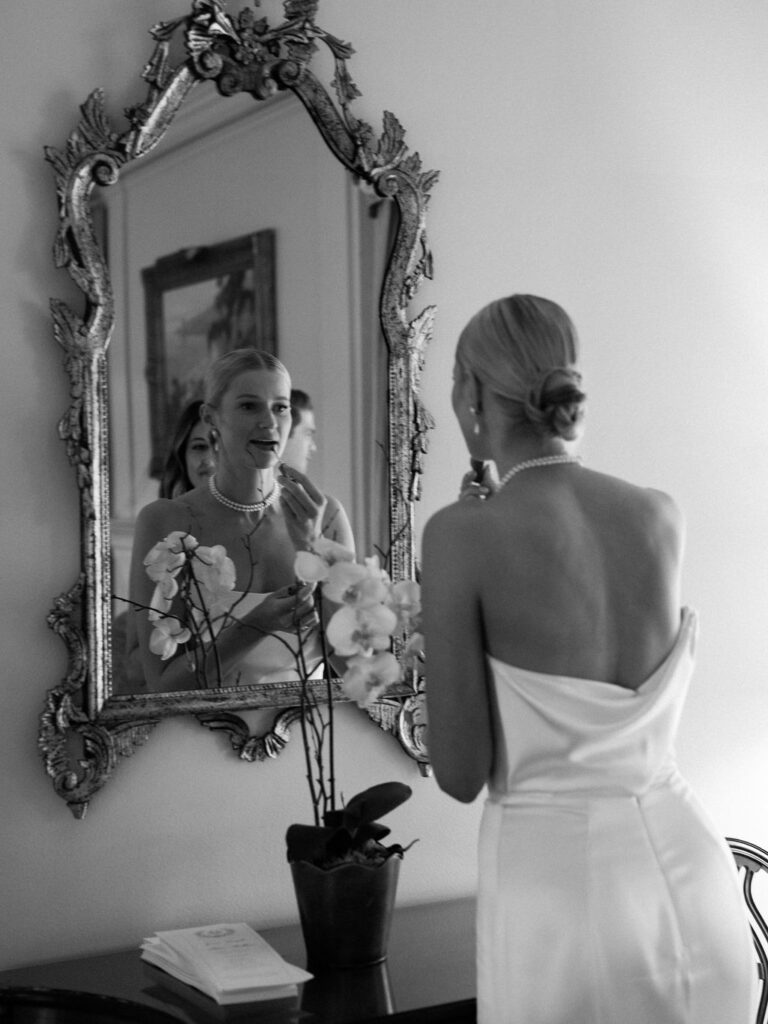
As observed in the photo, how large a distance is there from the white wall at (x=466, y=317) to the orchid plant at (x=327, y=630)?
15 centimetres

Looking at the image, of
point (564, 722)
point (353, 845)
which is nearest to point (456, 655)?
point (564, 722)

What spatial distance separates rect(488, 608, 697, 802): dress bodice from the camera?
1705mm

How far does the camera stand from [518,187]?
2.74 m

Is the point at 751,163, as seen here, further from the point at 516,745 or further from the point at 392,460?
the point at 516,745

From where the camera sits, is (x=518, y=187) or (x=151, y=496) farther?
(x=518, y=187)

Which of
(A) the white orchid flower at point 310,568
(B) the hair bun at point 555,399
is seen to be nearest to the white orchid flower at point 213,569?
(A) the white orchid flower at point 310,568

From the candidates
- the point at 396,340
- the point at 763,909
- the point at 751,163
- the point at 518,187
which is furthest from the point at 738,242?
the point at 763,909

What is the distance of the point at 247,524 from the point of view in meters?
2.33

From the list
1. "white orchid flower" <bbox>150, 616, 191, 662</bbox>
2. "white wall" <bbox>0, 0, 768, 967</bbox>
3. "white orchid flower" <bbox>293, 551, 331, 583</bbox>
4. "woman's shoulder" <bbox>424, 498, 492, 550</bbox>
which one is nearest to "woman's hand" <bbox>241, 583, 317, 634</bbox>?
"white orchid flower" <bbox>150, 616, 191, 662</bbox>

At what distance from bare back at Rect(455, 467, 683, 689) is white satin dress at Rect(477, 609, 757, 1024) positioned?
38mm

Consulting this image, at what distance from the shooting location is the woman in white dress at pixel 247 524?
2.28 metres

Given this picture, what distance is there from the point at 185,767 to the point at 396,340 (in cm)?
90

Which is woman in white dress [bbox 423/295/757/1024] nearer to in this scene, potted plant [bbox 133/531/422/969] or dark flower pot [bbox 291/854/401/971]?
potted plant [bbox 133/531/422/969]

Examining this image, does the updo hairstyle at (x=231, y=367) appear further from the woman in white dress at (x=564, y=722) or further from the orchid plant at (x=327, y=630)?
the woman in white dress at (x=564, y=722)
